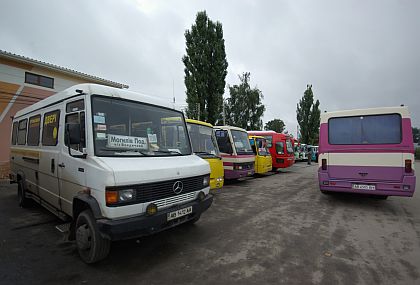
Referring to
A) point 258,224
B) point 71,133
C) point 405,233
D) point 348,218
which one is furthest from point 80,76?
point 405,233

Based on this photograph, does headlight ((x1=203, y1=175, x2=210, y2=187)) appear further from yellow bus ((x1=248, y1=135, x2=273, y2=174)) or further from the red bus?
the red bus

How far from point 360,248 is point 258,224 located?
196 centimetres

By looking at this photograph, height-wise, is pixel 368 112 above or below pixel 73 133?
above

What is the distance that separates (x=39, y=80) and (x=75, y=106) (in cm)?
1283

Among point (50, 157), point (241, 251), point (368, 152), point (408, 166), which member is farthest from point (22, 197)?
point (408, 166)

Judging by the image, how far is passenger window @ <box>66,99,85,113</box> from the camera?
11.8ft

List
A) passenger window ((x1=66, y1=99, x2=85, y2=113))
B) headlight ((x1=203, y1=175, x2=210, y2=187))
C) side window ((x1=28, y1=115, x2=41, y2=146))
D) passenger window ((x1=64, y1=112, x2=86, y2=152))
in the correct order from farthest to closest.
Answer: side window ((x1=28, y1=115, x2=41, y2=146))
headlight ((x1=203, y1=175, x2=210, y2=187))
passenger window ((x1=66, y1=99, x2=85, y2=113))
passenger window ((x1=64, y1=112, x2=86, y2=152))

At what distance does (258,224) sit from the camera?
208 inches

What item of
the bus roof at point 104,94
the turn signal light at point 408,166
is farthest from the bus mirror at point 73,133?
the turn signal light at point 408,166

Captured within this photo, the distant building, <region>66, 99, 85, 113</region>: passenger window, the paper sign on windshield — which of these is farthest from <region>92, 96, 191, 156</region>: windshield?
the distant building

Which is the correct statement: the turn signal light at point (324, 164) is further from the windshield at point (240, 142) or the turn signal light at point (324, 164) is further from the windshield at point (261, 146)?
the windshield at point (261, 146)

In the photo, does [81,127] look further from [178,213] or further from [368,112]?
[368,112]

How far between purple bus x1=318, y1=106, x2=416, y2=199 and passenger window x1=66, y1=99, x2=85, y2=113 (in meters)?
6.61

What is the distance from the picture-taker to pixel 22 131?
645cm
